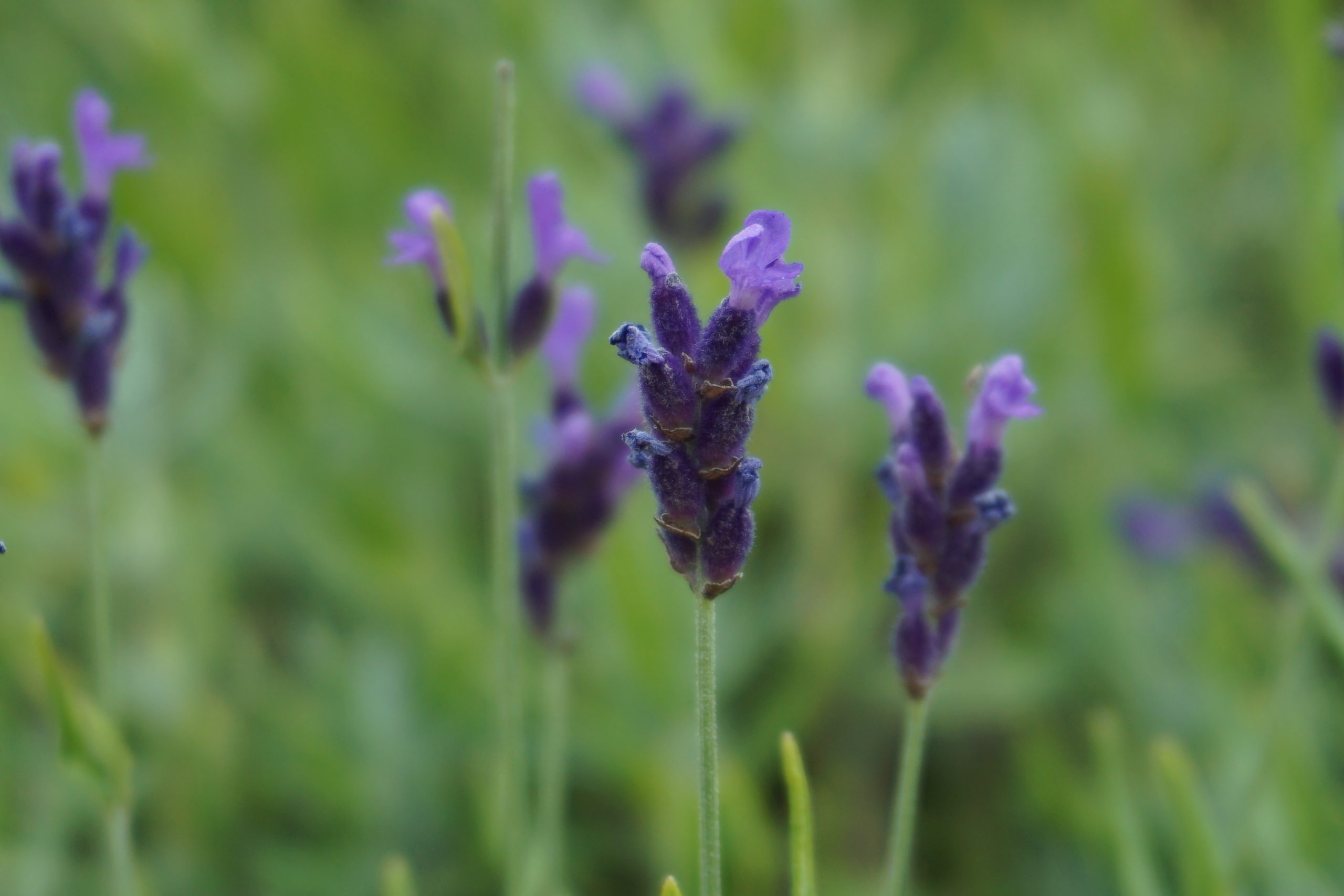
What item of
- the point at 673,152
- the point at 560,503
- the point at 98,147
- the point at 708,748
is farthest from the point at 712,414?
the point at 673,152

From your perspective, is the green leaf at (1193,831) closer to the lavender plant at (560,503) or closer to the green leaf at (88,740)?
the lavender plant at (560,503)

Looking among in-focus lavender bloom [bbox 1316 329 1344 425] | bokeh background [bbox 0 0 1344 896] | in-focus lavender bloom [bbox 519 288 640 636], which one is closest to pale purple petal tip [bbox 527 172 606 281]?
in-focus lavender bloom [bbox 519 288 640 636]

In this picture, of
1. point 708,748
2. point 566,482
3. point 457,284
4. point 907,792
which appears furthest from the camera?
point 566,482

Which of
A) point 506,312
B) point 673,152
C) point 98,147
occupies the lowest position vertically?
point 506,312

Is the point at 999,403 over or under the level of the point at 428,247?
under

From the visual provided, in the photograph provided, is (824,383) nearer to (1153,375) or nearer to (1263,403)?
(1153,375)

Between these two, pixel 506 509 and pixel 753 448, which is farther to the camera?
pixel 753 448

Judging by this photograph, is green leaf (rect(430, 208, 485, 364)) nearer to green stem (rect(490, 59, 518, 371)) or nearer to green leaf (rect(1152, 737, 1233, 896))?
green stem (rect(490, 59, 518, 371))

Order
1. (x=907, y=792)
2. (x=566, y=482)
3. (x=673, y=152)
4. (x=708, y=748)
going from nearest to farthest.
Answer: (x=708, y=748), (x=907, y=792), (x=566, y=482), (x=673, y=152)

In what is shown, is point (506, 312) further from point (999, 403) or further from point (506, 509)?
point (999, 403)
